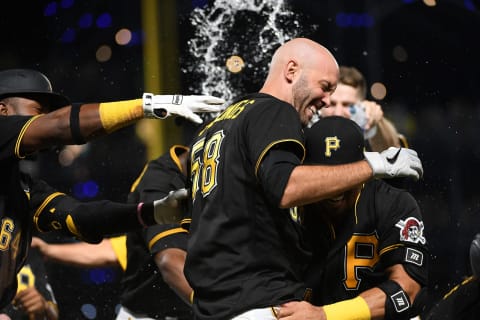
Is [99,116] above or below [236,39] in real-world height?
above

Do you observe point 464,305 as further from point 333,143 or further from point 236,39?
point 236,39

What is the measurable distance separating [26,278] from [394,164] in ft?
6.88

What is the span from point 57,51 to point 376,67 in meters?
1.72

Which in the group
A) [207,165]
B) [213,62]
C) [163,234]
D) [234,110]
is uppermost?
[234,110]

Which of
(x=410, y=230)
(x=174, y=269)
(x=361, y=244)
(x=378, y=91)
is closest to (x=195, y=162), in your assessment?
(x=361, y=244)

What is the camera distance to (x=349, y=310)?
288cm

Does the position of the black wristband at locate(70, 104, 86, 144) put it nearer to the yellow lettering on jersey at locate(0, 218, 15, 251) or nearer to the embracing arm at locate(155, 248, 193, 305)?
A: the yellow lettering on jersey at locate(0, 218, 15, 251)

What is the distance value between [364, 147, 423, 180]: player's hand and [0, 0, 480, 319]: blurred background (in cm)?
220

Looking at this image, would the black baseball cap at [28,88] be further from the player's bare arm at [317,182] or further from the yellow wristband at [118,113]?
the player's bare arm at [317,182]

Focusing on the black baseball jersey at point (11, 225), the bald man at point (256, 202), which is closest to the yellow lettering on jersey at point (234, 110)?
the bald man at point (256, 202)

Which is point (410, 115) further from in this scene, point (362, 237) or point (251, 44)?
point (362, 237)

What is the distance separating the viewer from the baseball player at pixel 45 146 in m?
2.97

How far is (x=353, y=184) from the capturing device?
257 cm

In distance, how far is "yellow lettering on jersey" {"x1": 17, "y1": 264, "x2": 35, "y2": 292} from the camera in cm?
417
